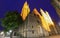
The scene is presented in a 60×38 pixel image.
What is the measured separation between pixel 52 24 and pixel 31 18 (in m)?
0.34

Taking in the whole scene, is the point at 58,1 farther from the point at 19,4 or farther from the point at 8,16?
the point at 8,16

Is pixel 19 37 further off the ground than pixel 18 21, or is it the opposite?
pixel 18 21

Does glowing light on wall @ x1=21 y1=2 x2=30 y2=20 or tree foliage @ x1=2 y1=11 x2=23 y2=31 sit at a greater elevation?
glowing light on wall @ x1=21 y1=2 x2=30 y2=20

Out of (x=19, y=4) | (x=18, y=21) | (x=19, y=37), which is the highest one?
(x=19, y=4)

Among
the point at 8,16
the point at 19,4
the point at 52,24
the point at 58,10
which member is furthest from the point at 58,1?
the point at 8,16

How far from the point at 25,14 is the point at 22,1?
0.21 meters

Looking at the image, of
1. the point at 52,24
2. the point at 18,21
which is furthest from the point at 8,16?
the point at 52,24

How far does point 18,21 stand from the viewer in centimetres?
310

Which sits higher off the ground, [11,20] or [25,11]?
[25,11]

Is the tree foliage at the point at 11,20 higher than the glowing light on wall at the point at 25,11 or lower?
lower

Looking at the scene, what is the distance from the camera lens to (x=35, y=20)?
3.09 metres

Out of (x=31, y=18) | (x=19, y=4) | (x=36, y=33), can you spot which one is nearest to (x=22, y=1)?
(x=19, y=4)

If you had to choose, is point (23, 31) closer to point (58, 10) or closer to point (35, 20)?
point (35, 20)

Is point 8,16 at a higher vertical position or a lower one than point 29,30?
higher
